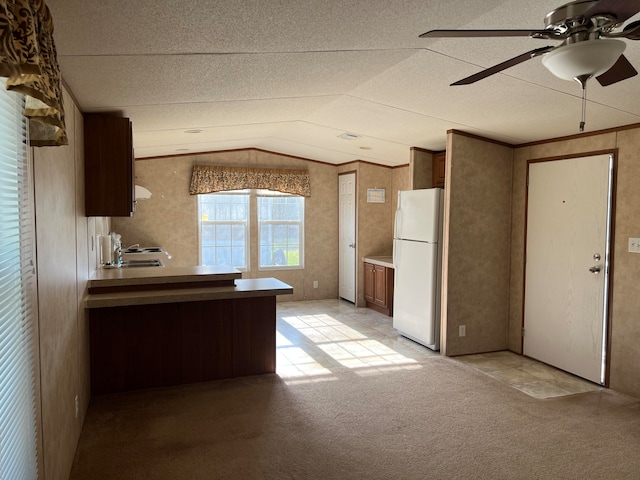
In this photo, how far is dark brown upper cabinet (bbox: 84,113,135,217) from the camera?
3424 millimetres

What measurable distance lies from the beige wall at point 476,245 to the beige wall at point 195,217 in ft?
10.8

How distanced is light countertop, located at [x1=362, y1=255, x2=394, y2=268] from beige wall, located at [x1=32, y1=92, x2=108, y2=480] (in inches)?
160

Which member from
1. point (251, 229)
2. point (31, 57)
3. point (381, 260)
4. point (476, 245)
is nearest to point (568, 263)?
point (476, 245)

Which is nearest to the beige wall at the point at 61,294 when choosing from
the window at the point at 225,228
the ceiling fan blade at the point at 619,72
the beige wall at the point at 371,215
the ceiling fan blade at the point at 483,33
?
the ceiling fan blade at the point at 483,33

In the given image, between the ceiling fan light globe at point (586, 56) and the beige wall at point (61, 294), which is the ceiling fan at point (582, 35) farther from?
the beige wall at point (61, 294)

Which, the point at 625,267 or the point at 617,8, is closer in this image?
the point at 617,8

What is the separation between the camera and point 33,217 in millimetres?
1908

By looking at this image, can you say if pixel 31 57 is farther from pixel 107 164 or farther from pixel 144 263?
pixel 144 263

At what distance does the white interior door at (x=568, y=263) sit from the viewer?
4.02 metres

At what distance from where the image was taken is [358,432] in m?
3.10

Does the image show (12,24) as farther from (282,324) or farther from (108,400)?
(282,324)

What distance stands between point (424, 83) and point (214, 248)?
4758 millimetres

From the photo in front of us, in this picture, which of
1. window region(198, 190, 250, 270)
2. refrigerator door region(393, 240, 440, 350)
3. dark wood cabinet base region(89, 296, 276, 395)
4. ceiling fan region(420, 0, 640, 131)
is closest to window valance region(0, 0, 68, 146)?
ceiling fan region(420, 0, 640, 131)

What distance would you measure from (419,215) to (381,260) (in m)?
1.93
